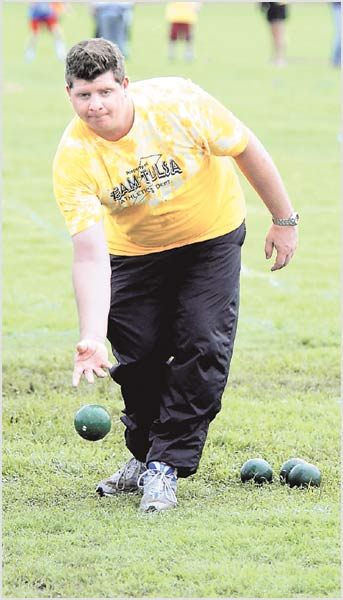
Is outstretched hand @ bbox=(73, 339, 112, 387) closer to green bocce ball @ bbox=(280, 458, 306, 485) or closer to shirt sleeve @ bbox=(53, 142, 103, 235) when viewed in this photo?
shirt sleeve @ bbox=(53, 142, 103, 235)

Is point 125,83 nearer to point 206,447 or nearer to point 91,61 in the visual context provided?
point 91,61

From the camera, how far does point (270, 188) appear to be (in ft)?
15.8

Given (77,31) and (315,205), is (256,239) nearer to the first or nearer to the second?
(315,205)

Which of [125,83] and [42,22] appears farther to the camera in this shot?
[42,22]

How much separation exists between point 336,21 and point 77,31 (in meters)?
8.06

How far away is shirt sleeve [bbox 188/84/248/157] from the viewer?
4.54 meters

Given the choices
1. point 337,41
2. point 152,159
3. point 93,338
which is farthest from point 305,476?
point 337,41

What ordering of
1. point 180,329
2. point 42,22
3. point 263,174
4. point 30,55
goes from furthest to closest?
point 30,55 < point 42,22 < point 180,329 < point 263,174

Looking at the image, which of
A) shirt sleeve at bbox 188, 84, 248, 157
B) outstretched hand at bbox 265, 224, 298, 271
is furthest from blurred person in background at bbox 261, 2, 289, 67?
shirt sleeve at bbox 188, 84, 248, 157

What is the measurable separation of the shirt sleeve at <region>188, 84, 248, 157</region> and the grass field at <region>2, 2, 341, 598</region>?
4.83 feet

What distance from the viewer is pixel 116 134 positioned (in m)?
4.47

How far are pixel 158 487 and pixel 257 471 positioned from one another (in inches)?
20.0

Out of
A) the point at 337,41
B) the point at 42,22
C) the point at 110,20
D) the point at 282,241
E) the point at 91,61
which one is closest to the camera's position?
the point at 91,61

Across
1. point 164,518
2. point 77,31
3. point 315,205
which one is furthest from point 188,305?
point 77,31
